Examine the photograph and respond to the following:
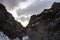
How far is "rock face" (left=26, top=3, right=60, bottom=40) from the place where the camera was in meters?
68.8

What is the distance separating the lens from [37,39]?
98188 mm

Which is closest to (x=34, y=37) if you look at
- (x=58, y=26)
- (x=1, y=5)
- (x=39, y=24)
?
(x=39, y=24)

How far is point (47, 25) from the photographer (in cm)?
8100

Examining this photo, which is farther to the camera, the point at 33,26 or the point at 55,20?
the point at 33,26

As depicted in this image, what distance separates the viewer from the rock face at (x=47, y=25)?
68.8m

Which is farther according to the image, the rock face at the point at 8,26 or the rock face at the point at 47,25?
the rock face at the point at 8,26

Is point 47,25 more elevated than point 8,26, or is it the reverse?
point 8,26

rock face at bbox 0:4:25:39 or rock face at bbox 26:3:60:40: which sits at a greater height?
rock face at bbox 0:4:25:39

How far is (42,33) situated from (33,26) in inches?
497

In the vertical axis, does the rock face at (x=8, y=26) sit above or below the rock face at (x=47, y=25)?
above

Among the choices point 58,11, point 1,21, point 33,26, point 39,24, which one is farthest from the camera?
point 1,21

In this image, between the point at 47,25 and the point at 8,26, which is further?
the point at 8,26

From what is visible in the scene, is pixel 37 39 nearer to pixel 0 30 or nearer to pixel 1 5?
pixel 0 30

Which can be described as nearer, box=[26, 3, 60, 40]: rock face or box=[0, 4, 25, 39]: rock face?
box=[26, 3, 60, 40]: rock face
